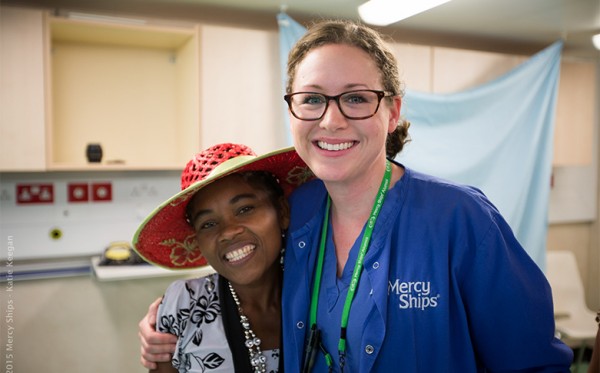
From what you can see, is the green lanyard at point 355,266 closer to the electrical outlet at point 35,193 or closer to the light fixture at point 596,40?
the electrical outlet at point 35,193

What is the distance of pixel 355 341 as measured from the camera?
1.06m

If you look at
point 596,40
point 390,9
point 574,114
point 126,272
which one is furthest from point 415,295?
Result: point 574,114

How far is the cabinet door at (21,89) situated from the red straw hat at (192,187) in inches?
51.1

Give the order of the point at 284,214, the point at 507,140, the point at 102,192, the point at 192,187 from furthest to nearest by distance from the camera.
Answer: the point at 507,140 → the point at 102,192 → the point at 284,214 → the point at 192,187

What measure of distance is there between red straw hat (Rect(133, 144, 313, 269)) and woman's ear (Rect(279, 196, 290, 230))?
9 cm

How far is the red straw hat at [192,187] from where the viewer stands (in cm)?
122

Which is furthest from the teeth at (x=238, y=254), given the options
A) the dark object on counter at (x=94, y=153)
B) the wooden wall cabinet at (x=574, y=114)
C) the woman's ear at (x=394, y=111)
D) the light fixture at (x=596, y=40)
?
the light fixture at (x=596, y=40)

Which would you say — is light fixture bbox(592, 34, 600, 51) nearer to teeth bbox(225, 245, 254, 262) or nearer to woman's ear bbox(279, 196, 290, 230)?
woman's ear bbox(279, 196, 290, 230)

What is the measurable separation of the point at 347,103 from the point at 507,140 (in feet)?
7.99

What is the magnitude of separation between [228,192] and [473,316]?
0.62 m

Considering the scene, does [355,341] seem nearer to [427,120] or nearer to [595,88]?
[427,120]

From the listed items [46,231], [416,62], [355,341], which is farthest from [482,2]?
[46,231]

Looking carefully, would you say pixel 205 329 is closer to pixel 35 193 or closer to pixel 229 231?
pixel 229 231

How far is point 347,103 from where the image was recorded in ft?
3.56
